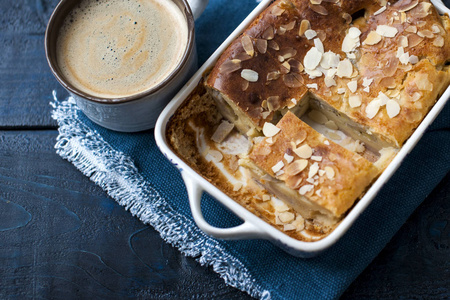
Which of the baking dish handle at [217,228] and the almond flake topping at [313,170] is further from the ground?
the almond flake topping at [313,170]

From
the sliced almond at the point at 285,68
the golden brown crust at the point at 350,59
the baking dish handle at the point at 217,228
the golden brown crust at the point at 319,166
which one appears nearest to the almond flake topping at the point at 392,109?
the golden brown crust at the point at 350,59

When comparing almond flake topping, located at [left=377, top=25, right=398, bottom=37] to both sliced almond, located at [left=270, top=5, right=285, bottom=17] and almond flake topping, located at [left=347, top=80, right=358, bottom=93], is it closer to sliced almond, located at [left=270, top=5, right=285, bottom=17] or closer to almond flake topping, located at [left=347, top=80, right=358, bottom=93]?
almond flake topping, located at [left=347, top=80, right=358, bottom=93]

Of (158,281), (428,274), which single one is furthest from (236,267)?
(428,274)

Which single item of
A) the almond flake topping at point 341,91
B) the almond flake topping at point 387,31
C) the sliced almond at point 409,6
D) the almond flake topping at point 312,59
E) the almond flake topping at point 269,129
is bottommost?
the almond flake topping at point 269,129

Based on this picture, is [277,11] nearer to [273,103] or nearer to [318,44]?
[318,44]

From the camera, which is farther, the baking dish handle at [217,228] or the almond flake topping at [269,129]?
the almond flake topping at [269,129]

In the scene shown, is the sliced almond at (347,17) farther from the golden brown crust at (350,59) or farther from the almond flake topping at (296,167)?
the almond flake topping at (296,167)

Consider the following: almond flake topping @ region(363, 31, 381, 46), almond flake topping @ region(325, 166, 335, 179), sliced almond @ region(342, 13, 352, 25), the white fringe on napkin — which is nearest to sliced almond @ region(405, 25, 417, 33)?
almond flake topping @ region(363, 31, 381, 46)
